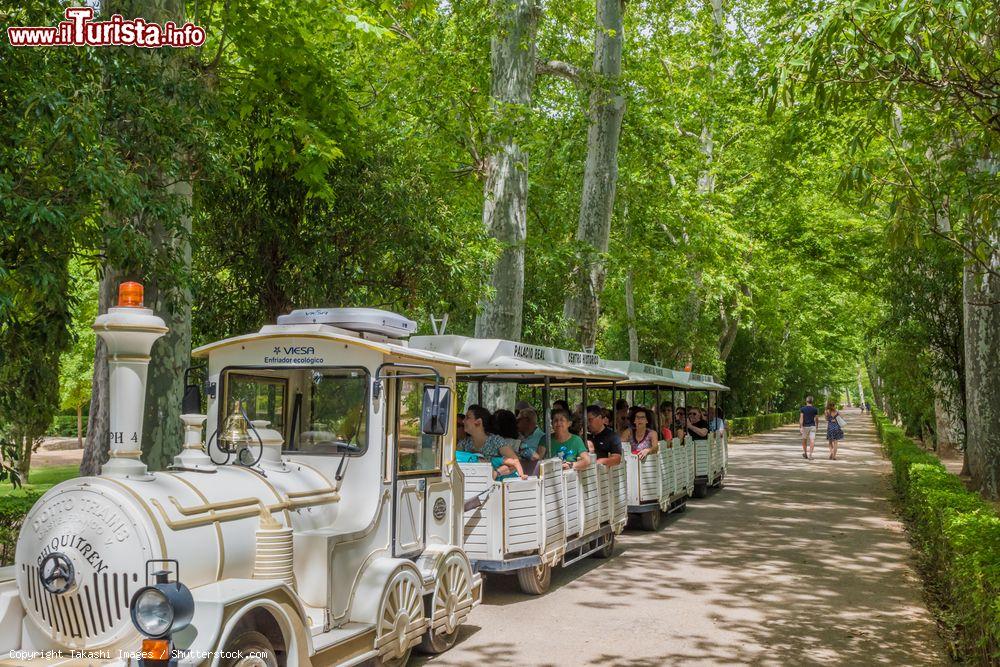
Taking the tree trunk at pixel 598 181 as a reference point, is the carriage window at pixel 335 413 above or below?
below

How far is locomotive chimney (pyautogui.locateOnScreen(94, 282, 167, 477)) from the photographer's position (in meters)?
4.72

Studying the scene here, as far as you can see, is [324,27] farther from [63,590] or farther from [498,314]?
[63,590]

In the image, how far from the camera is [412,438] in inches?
271

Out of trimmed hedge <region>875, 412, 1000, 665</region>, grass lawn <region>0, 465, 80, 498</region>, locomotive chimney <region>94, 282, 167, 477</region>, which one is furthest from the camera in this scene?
grass lawn <region>0, 465, 80, 498</region>

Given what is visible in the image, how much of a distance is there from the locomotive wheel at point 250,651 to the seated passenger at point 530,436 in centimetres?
540

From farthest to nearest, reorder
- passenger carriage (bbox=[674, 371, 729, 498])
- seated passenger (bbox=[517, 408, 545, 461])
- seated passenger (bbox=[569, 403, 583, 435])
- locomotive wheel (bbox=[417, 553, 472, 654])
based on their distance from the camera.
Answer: passenger carriage (bbox=[674, 371, 729, 498])
seated passenger (bbox=[569, 403, 583, 435])
seated passenger (bbox=[517, 408, 545, 461])
locomotive wheel (bbox=[417, 553, 472, 654])

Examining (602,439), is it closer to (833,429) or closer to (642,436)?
(642,436)

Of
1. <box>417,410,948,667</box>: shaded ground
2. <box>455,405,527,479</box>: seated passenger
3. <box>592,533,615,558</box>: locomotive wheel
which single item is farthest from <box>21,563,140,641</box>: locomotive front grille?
<box>592,533,615,558</box>: locomotive wheel

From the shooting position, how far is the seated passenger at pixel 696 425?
1841 cm

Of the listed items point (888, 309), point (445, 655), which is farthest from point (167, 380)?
point (888, 309)

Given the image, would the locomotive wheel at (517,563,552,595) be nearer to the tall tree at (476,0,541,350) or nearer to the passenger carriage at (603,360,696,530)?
the passenger carriage at (603,360,696,530)

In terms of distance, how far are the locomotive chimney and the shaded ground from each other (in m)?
3.24

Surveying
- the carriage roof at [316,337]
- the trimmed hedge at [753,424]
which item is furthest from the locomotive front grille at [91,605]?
the trimmed hedge at [753,424]

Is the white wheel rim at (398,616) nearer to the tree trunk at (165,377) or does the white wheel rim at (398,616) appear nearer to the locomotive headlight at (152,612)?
the locomotive headlight at (152,612)
